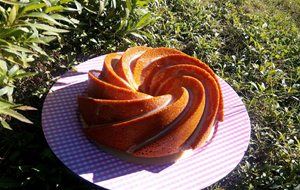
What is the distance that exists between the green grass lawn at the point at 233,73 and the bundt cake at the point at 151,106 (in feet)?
1.61

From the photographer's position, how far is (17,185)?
2.48 meters

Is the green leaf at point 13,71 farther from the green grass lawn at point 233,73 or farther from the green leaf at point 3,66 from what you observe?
the green grass lawn at point 233,73

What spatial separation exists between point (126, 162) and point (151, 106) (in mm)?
366

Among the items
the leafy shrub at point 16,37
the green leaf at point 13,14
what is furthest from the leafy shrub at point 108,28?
the green leaf at point 13,14

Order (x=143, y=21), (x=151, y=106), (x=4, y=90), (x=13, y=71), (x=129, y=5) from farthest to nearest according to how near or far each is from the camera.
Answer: (x=143, y=21), (x=129, y=5), (x=13, y=71), (x=4, y=90), (x=151, y=106)

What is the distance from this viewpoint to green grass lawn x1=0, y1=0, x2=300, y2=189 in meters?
2.68

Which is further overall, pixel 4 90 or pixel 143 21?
pixel 143 21

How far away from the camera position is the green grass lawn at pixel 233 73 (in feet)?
8.80

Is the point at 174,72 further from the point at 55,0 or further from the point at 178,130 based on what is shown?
the point at 55,0

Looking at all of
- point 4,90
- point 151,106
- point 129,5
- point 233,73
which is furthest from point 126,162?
point 233,73

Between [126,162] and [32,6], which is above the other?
[32,6]

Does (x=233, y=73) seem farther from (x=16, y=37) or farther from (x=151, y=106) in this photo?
(x=16, y=37)

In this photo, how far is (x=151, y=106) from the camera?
235 centimetres

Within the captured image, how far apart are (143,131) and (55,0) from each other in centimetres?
121
